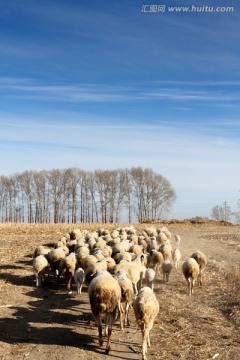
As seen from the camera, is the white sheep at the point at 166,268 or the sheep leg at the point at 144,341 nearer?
the sheep leg at the point at 144,341

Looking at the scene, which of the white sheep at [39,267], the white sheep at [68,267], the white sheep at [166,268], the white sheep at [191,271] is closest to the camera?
the white sheep at [191,271]

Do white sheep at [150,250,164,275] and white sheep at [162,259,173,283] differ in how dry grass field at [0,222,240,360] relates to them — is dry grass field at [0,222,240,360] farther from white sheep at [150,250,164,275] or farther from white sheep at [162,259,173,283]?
white sheep at [150,250,164,275]

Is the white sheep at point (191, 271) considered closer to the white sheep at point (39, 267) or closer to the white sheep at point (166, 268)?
Answer: the white sheep at point (166, 268)

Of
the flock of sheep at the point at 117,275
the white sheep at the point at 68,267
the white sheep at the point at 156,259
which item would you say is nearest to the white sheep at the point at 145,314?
the flock of sheep at the point at 117,275

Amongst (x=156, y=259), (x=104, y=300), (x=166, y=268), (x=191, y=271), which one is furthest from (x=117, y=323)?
(x=156, y=259)

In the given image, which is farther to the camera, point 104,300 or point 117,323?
point 117,323

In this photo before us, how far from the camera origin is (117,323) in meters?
10.8

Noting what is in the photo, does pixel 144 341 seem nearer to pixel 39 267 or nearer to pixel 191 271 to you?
pixel 191 271

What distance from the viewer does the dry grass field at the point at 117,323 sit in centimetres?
890

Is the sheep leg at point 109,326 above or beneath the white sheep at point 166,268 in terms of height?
beneath

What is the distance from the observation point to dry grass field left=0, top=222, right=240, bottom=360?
8.90 m

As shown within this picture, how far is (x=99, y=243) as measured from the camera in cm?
1891

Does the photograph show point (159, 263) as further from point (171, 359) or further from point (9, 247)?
point (9, 247)

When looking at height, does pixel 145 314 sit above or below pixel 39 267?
below
